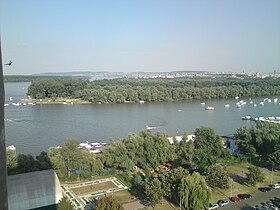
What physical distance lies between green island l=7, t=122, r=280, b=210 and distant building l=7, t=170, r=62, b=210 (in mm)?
547

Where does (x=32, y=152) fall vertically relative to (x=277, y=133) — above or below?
below

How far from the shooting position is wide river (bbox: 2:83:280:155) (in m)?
10.3

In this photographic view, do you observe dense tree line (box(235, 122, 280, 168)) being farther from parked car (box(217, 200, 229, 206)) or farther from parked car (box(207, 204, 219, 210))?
parked car (box(207, 204, 219, 210))

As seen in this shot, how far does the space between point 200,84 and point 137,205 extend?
2090 centimetres

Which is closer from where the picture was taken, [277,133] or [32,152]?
[277,133]

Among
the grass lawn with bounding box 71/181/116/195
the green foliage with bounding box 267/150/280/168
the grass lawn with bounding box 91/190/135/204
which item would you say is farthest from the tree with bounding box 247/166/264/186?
the grass lawn with bounding box 71/181/116/195

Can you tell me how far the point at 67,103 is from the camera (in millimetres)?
18969

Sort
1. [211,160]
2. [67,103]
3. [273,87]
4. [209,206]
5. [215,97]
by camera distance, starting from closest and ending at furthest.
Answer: [209,206]
[211,160]
[67,103]
[215,97]
[273,87]

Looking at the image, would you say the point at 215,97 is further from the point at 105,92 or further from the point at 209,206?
the point at 209,206

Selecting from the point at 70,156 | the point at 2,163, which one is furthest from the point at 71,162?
the point at 2,163

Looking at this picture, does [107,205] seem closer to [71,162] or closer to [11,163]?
[71,162]

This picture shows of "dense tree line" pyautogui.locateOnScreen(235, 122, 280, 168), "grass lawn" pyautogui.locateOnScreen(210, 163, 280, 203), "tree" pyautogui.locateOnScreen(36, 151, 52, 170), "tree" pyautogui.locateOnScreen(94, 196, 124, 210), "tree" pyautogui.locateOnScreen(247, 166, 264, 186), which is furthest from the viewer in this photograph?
"dense tree line" pyautogui.locateOnScreen(235, 122, 280, 168)

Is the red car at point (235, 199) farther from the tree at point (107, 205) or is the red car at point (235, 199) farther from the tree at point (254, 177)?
the tree at point (107, 205)

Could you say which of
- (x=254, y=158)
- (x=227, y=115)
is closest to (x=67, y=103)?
(x=227, y=115)
